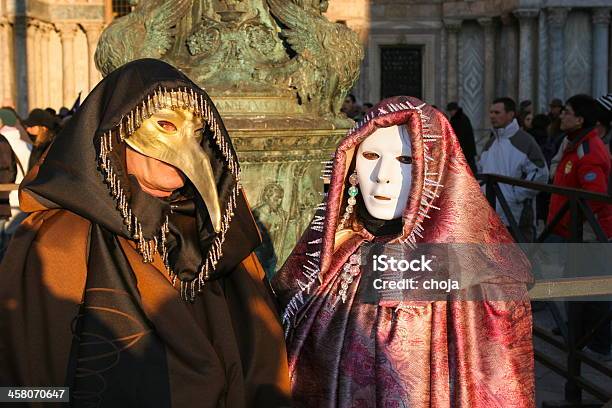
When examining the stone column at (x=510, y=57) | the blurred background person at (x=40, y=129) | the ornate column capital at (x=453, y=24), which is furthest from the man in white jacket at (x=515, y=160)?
the ornate column capital at (x=453, y=24)

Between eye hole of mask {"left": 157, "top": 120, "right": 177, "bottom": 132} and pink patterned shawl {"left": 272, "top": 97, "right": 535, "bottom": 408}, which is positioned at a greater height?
eye hole of mask {"left": 157, "top": 120, "right": 177, "bottom": 132}

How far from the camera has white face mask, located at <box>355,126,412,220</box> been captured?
2.62 m

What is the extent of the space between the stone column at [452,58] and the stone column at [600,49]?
278cm

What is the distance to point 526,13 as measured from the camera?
17.6 meters

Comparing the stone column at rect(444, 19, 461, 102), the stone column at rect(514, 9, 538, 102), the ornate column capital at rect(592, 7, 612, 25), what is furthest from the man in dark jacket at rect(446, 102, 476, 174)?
the stone column at rect(444, 19, 461, 102)

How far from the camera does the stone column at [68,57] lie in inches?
794

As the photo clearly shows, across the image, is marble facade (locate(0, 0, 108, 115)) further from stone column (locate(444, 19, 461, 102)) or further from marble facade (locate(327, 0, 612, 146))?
stone column (locate(444, 19, 461, 102))

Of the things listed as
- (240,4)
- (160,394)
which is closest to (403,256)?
(160,394)

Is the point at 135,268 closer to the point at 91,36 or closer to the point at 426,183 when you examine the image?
the point at 426,183

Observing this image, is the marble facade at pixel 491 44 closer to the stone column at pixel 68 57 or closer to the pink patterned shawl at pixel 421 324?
the stone column at pixel 68 57

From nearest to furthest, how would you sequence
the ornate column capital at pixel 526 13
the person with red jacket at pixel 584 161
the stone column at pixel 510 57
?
1. the person with red jacket at pixel 584 161
2. the ornate column capital at pixel 526 13
3. the stone column at pixel 510 57

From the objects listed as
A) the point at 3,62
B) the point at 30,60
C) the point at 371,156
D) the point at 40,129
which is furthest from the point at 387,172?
the point at 30,60

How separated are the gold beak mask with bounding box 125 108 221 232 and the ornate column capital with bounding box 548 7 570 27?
53.7ft

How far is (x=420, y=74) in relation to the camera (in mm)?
19891
